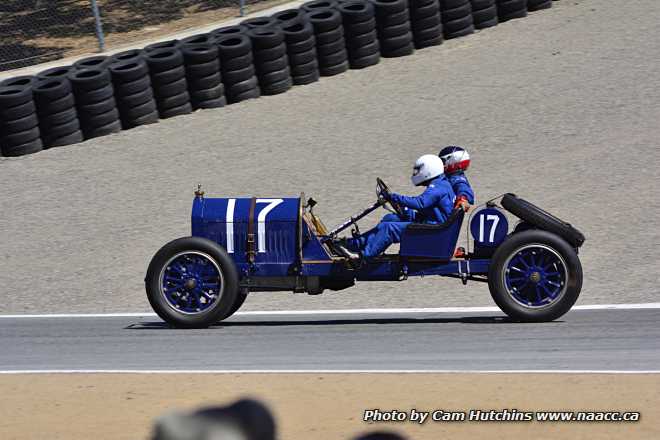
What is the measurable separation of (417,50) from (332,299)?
309 inches

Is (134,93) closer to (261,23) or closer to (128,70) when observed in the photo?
(128,70)

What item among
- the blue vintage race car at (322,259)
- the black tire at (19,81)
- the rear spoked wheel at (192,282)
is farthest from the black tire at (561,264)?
the black tire at (19,81)

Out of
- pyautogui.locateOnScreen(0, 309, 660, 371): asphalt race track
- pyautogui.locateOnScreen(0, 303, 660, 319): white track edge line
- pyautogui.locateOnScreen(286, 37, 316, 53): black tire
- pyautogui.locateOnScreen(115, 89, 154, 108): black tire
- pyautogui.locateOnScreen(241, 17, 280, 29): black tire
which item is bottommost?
pyautogui.locateOnScreen(0, 303, 660, 319): white track edge line

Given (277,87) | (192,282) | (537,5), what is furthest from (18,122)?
(537,5)

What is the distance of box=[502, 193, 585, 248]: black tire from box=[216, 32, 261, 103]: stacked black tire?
7.61 m

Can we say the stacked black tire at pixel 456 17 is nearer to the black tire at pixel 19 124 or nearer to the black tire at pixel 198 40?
the black tire at pixel 198 40

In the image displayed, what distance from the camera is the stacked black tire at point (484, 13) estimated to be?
58.3ft

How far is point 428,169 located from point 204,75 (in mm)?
7235

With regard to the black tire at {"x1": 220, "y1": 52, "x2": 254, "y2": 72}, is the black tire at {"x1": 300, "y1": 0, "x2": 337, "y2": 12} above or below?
above

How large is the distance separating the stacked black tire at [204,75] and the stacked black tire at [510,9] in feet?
16.7

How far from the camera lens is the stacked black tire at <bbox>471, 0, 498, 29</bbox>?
58.3ft

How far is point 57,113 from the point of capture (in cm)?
1491

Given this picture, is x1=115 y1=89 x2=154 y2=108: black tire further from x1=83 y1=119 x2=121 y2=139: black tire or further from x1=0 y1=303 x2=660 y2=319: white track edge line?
x1=0 y1=303 x2=660 y2=319: white track edge line

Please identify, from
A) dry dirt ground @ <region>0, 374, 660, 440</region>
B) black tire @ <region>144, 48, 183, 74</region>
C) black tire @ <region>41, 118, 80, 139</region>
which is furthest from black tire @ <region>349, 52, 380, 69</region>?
dry dirt ground @ <region>0, 374, 660, 440</region>
